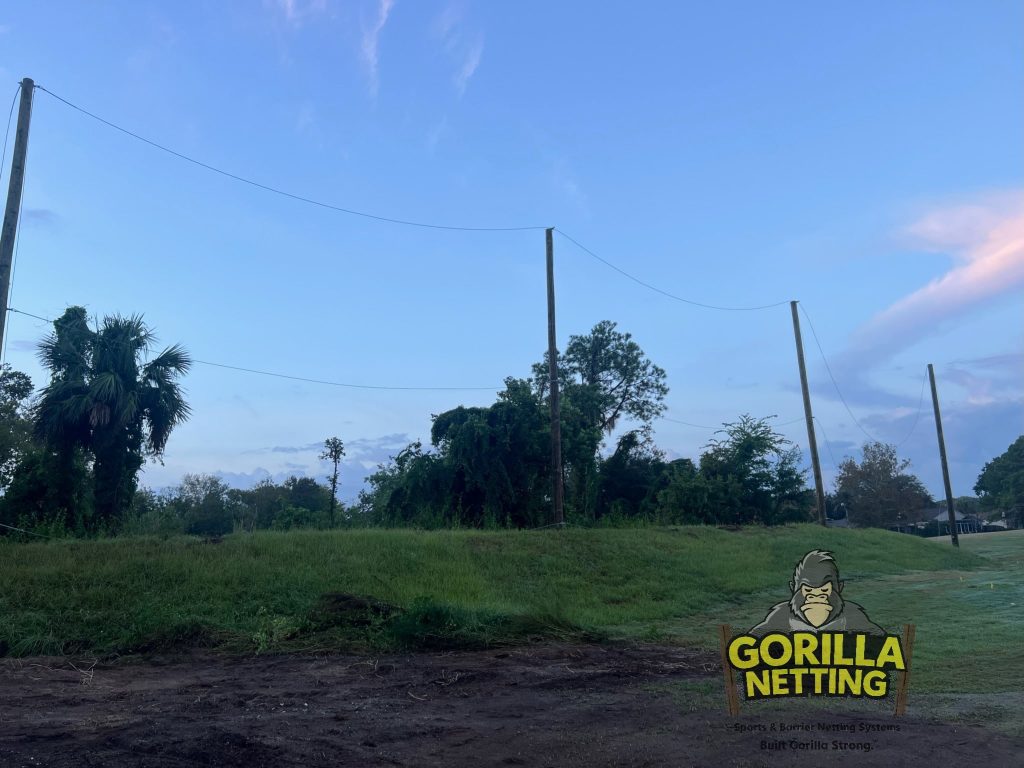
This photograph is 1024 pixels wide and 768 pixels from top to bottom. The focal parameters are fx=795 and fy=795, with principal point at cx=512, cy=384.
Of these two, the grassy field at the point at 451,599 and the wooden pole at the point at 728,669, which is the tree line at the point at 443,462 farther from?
the wooden pole at the point at 728,669

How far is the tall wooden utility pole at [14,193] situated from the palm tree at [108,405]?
616cm

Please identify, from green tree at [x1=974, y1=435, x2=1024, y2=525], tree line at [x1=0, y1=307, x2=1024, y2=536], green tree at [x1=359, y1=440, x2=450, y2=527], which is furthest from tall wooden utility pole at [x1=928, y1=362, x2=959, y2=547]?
green tree at [x1=974, y1=435, x2=1024, y2=525]

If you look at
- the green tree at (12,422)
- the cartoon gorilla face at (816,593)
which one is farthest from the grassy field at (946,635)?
the green tree at (12,422)

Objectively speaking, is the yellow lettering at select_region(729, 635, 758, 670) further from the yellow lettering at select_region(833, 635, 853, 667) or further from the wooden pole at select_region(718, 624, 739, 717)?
the yellow lettering at select_region(833, 635, 853, 667)

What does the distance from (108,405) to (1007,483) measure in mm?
101151

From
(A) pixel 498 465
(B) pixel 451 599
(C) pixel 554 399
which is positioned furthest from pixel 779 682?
(A) pixel 498 465

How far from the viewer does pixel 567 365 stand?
5344cm

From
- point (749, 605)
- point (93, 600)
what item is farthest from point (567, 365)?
point (93, 600)

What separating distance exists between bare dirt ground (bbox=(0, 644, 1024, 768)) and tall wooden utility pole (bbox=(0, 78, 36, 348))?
21.9 ft

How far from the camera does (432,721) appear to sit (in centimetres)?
759

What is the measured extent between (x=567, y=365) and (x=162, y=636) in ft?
139

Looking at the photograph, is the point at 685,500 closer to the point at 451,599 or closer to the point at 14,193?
the point at 451,599

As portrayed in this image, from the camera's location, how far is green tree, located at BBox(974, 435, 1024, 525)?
9100cm

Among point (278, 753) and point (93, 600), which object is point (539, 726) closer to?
point (278, 753)
